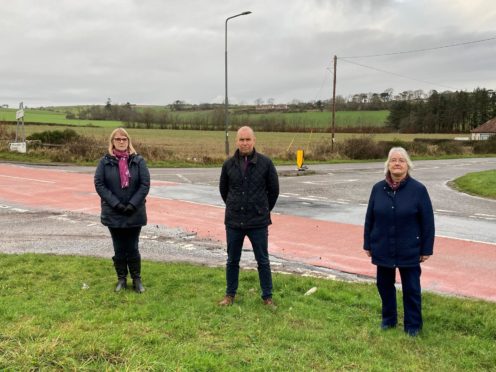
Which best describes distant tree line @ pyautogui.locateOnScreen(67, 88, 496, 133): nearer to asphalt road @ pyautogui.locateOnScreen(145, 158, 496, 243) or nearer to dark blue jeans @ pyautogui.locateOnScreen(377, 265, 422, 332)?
asphalt road @ pyautogui.locateOnScreen(145, 158, 496, 243)

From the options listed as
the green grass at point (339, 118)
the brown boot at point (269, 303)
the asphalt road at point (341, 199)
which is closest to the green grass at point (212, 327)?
the brown boot at point (269, 303)

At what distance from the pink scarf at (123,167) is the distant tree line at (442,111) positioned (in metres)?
88.0

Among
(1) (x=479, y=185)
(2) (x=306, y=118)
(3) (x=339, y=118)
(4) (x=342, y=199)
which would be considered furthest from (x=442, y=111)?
(4) (x=342, y=199)

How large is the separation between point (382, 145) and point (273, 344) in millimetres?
37790

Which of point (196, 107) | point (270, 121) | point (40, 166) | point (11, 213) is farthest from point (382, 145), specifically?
point (196, 107)

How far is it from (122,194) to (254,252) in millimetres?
1707

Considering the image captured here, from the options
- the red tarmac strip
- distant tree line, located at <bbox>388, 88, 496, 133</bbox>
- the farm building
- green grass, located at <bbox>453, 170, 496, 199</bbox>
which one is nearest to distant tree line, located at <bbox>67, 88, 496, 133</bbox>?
distant tree line, located at <bbox>388, 88, 496, 133</bbox>

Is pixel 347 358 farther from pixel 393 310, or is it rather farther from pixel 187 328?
pixel 187 328

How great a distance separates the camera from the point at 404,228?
4.50 meters

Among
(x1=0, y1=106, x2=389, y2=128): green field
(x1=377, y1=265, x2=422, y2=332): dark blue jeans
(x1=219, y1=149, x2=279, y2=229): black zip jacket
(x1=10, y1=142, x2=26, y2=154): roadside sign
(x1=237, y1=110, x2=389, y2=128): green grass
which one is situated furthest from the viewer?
(x1=237, y1=110, x2=389, y2=128): green grass

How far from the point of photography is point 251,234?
5258 mm

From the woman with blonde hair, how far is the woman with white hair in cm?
271

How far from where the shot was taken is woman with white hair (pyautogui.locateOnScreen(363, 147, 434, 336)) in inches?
177

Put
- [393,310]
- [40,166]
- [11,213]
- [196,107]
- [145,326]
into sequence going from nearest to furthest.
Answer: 1. [145,326]
2. [393,310]
3. [11,213]
4. [40,166]
5. [196,107]
